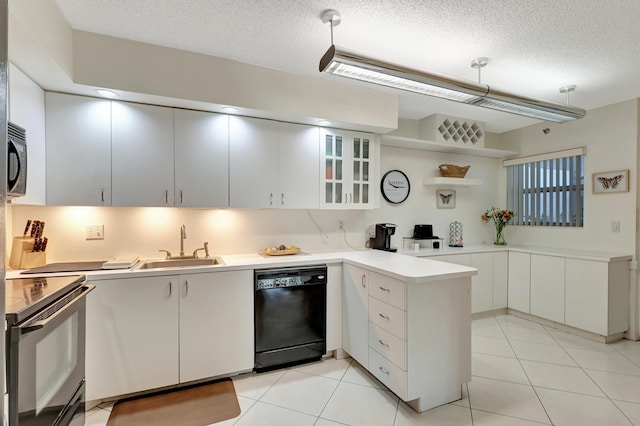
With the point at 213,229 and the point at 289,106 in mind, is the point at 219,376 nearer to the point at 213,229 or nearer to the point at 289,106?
the point at 213,229

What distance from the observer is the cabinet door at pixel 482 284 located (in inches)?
151

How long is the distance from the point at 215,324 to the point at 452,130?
3.50 m

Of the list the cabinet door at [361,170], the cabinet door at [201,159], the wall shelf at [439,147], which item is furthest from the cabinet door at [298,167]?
the wall shelf at [439,147]

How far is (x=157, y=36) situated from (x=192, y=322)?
2073 mm

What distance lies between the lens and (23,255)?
85.4 inches

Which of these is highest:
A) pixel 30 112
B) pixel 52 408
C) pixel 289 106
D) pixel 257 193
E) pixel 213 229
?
pixel 289 106

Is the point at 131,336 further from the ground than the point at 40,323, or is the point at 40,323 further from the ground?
the point at 40,323

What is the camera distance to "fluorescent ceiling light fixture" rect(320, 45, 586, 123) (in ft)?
6.21

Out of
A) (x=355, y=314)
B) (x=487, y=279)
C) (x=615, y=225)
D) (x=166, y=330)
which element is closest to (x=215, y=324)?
(x=166, y=330)

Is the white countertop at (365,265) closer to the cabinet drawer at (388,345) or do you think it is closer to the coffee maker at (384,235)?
the coffee maker at (384,235)

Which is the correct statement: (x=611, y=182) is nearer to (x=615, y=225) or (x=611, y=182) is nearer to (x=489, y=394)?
(x=615, y=225)

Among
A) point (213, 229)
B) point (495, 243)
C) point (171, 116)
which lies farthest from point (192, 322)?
point (495, 243)

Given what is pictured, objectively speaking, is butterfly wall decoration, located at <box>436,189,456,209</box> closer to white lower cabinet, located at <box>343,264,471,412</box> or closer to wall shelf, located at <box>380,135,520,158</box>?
wall shelf, located at <box>380,135,520,158</box>

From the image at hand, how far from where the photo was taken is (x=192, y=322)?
2352 mm
